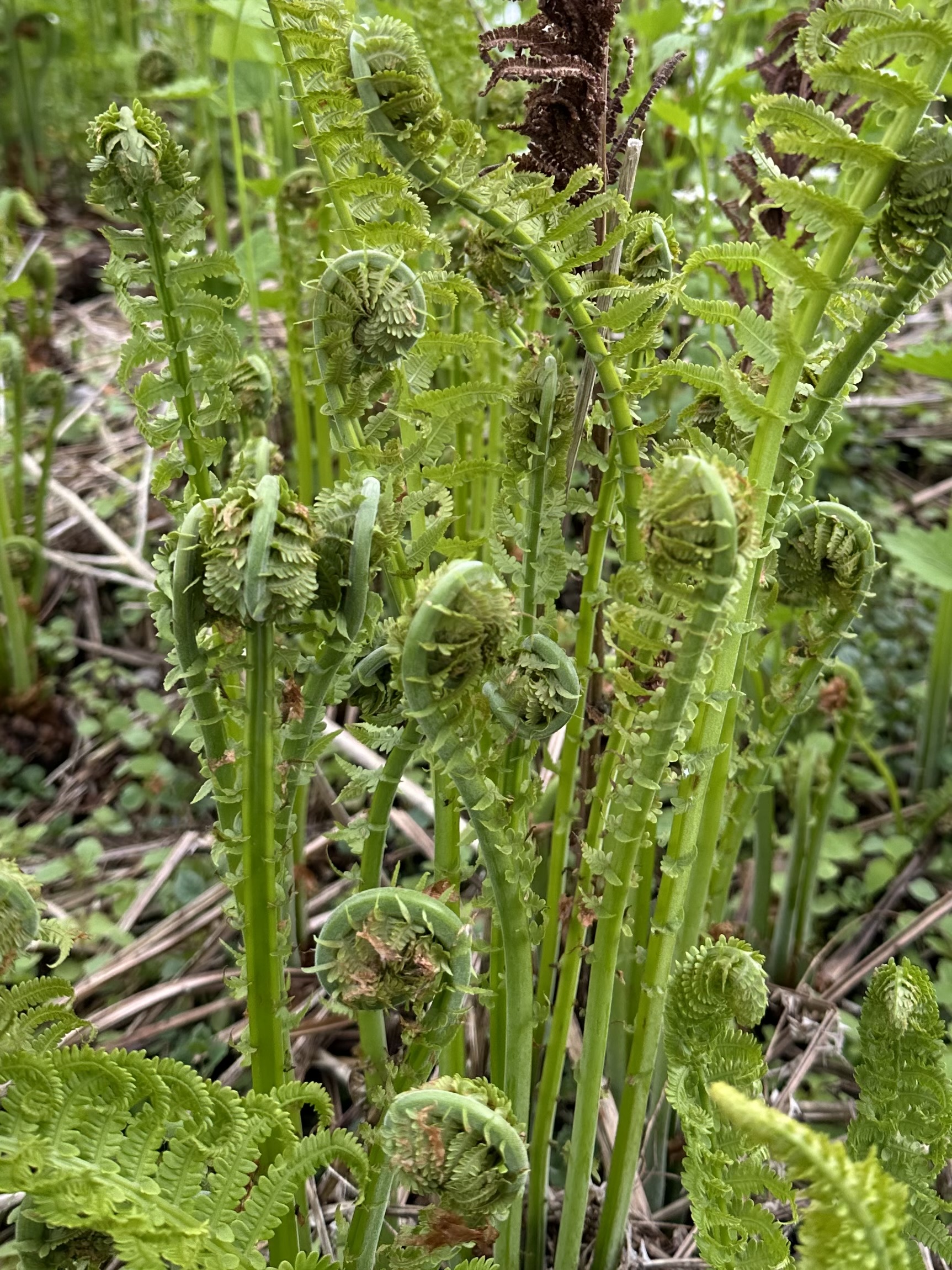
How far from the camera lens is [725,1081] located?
79 cm

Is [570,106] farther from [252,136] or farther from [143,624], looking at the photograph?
[252,136]

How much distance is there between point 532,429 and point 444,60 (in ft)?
3.13

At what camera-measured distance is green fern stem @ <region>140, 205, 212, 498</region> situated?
29.7 inches

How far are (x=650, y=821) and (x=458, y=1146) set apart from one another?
25cm

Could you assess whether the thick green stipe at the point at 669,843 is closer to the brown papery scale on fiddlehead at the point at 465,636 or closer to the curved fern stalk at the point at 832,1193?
the brown papery scale on fiddlehead at the point at 465,636

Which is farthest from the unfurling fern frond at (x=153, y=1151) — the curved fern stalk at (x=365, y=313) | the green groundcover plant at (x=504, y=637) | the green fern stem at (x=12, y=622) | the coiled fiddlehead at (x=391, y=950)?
the green fern stem at (x=12, y=622)

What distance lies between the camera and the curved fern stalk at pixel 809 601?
2.60 feet

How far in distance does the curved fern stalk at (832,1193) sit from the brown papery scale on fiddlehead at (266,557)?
1.09 ft

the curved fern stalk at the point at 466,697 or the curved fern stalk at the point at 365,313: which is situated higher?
the curved fern stalk at the point at 365,313

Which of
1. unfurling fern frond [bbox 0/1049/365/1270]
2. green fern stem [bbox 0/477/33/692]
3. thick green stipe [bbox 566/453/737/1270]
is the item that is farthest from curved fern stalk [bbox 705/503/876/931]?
green fern stem [bbox 0/477/33/692]

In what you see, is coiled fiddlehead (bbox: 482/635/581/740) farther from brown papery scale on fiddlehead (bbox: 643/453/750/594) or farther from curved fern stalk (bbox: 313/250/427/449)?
curved fern stalk (bbox: 313/250/427/449)

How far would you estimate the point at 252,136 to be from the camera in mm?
3459

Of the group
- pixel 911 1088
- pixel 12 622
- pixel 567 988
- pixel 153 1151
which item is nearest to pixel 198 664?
pixel 153 1151

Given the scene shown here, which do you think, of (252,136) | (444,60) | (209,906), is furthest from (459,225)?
(252,136)
